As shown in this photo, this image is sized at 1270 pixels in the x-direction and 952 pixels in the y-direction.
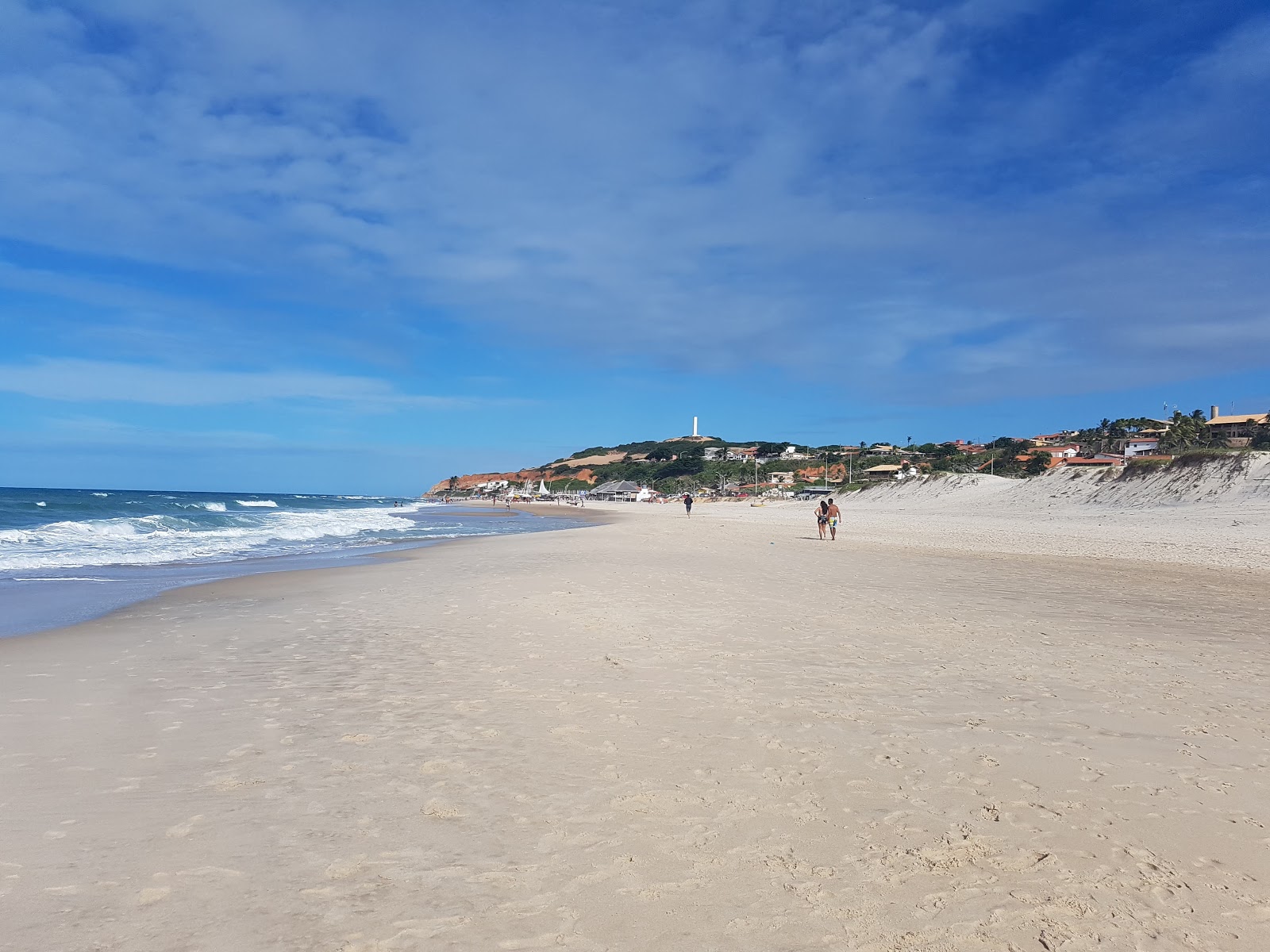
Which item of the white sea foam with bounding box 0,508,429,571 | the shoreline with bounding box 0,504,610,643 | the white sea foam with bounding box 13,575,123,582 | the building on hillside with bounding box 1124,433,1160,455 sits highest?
the building on hillside with bounding box 1124,433,1160,455

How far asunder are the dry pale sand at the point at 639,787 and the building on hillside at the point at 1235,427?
66104 mm

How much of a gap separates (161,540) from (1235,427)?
84007 mm

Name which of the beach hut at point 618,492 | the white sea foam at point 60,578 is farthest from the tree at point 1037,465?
the white sea foam at point 60,578

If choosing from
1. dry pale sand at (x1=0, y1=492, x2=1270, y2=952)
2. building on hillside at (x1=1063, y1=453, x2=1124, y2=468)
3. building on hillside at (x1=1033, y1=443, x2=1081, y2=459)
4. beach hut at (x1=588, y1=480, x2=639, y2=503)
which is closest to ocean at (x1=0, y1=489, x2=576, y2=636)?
dry pale sand at (x1=0, y1=492, x2=1270, y2=952)

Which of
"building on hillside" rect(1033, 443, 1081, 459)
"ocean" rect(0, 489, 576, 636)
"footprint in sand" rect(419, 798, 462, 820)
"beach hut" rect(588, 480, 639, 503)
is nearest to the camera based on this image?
"footprint in sand" rect(419, 798, 462, 820)

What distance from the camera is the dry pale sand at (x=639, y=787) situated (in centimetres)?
296

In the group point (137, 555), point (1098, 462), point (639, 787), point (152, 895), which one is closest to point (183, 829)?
point (152, 895)

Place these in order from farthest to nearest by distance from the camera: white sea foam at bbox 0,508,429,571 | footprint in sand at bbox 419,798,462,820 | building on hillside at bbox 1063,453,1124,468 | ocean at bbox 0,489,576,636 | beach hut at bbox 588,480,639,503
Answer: beach hut at bbox 588,480,639,503, building on hillside at bbox 1063,453,1124,468, white sea foam at bbox 0,508,429,571, ocean at bbox 0,489,576,636, footprint in sand at bbox 419,798,462,820

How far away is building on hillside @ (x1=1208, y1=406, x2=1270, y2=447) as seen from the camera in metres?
60.2

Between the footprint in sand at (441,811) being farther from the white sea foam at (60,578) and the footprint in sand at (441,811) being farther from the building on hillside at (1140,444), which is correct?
the building on hillside at (1140,444)

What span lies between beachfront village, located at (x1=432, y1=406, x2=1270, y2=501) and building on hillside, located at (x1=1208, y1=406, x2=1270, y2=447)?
0.12 metres

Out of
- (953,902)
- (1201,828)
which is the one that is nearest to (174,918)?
(953,902)

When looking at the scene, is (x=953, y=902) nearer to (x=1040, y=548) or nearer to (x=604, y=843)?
(x=604, y=843)

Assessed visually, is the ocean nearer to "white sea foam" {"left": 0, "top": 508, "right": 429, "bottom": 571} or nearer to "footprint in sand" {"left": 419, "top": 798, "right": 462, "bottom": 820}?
"white sea foam" {"left": 0, "top": 508, "right": 429, "bottom": 571}
